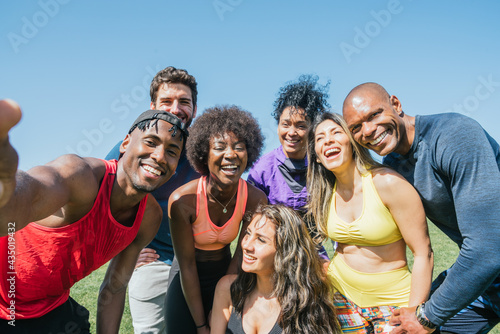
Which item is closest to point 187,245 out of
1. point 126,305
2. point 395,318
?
point 395,318

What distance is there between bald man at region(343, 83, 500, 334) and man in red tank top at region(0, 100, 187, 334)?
1687 millimetres

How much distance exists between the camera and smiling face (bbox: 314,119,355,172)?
10.1 feet

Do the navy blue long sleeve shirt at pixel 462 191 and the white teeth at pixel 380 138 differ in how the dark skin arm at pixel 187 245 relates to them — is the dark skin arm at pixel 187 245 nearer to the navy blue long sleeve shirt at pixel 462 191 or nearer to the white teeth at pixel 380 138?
the white teeth at pixel 380 138

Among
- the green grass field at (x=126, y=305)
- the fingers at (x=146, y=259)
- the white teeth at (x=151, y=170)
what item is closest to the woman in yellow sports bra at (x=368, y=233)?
the white teeth at (x=151, y=170)

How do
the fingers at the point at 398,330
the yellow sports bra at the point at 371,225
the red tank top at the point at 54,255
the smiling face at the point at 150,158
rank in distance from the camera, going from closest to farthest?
the red tank top at the point at 54,255 < the fingers at the point at 398,330 < the yellow sports bra at the point at 371,225 < the smiling face at the point at 150,158

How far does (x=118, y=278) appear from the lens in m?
3.42

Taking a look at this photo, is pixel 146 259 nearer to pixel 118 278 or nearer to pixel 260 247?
pixel 118 278

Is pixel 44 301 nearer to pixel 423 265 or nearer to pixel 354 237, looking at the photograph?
pixel 354 237

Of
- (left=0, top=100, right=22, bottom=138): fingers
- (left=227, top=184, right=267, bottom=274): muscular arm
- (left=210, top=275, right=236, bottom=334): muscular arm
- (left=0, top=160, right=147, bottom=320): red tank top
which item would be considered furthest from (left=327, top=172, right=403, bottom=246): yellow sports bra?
(left=0, top=100, right=22, bottom=138): fingers

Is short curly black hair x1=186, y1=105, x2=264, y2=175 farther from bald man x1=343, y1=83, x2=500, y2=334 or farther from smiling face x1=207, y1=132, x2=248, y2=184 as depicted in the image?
bald man x1=343, y1=83, x2=500, y2=334

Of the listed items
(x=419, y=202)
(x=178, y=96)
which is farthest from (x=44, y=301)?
(x=419, y=202)

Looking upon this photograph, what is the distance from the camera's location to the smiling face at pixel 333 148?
3068mm

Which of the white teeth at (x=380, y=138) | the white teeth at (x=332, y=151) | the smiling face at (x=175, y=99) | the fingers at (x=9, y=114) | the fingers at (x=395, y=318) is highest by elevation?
the smiling face at (x=175, y=99)

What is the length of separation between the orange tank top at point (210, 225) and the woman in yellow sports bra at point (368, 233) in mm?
777
